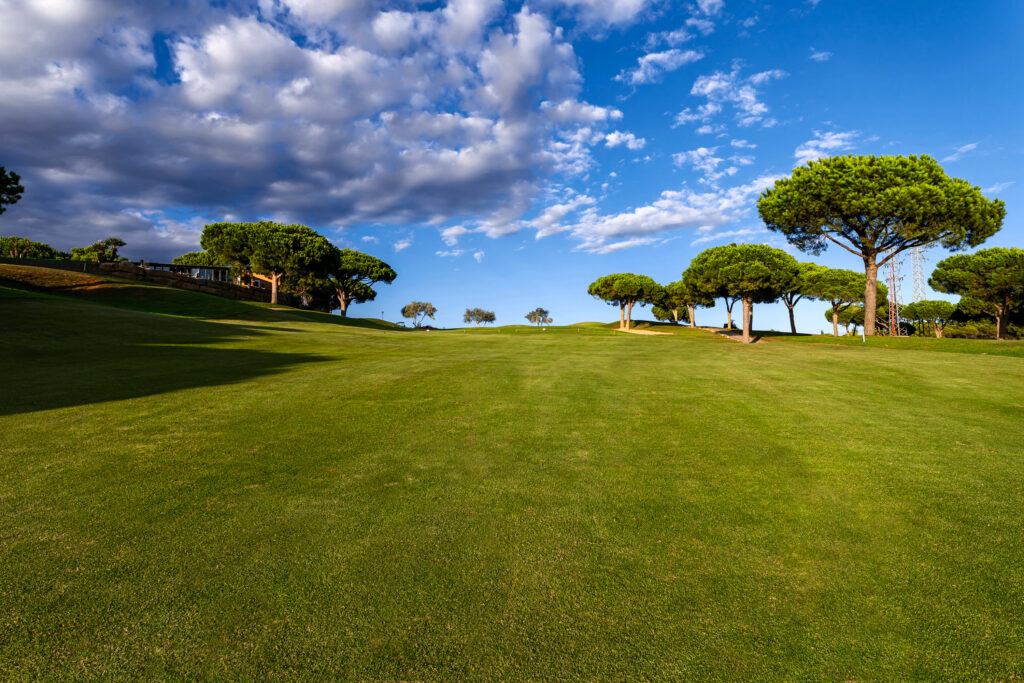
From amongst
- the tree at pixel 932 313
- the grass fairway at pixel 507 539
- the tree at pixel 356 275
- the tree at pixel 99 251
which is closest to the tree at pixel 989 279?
the tree at pixel 932 313

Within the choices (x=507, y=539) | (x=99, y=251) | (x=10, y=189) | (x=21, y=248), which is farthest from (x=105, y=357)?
(x=21, y=248)

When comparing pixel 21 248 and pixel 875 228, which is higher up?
pixel 21 248

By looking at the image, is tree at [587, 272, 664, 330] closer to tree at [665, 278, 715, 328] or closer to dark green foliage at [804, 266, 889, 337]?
tree at [665, 278, 715, 328]

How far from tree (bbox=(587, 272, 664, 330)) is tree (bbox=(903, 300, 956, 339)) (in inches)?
1830

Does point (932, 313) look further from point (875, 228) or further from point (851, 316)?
point (875, 228)

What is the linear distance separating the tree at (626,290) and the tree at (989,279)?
35.5 meters

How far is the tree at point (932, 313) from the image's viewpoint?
75.5m

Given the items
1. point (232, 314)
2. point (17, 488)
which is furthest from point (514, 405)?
point (232, 314)

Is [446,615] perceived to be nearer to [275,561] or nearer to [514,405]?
[275,561]

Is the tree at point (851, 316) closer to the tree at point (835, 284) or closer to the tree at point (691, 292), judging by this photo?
the tree at point (835, 284)

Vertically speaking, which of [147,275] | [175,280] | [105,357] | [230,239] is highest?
[230,239]

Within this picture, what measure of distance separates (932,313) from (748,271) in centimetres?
5928

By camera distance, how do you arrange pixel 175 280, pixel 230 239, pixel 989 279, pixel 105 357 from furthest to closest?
1. pixel 230 239
2. pixel 175 280
3. pixel 989 279
4. pixel 105 357

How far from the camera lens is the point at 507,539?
4.51 meters
